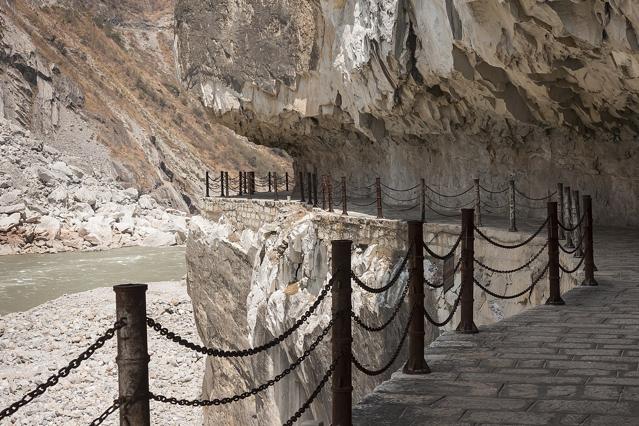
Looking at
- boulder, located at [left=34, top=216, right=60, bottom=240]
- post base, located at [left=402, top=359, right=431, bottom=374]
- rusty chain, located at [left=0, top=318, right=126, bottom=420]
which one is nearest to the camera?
rusty chain, located at [left=0, top=318, right=126, bottom=420]

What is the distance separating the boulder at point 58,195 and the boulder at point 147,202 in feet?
14.5

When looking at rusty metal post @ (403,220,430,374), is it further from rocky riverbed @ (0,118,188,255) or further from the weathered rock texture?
rocky riverbed @ (0,118,188,255)

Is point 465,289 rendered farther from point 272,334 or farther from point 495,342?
point 272,334

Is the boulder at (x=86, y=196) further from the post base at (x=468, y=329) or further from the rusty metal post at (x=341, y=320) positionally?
the rusty metal post at (x=341, y=320)

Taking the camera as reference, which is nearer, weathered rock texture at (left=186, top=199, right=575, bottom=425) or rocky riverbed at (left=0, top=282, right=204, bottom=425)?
weathered rock texture at (left=186, top=199, right=575, bottom=425)

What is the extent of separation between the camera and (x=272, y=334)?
14609mm

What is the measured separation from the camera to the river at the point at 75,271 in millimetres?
26766

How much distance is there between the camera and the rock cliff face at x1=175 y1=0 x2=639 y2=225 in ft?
31.3

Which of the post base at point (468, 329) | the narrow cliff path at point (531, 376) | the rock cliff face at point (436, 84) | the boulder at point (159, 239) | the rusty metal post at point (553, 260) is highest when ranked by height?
the rock cliff face at point (436, 84)

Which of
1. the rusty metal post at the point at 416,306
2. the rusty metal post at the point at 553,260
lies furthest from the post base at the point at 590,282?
the rusty metal post at the point at 416,306

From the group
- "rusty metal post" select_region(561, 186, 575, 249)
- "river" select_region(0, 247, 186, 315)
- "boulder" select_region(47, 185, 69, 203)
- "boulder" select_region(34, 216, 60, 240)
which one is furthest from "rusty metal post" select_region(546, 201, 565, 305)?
"boulder" select_region(47, 185, 69, 203)

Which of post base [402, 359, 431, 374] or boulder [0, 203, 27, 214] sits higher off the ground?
boulder [0, 203, 27, 214]

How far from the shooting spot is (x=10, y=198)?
1499 inches

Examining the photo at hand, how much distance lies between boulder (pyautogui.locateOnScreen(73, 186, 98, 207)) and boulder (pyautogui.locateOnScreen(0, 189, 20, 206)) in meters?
3.01
